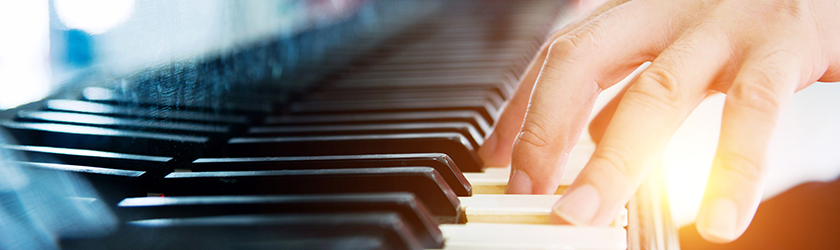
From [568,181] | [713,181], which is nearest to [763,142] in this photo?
[713,181]

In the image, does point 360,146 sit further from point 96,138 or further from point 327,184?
point 96,138

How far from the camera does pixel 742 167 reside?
601mm

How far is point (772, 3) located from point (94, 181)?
0.87 meters

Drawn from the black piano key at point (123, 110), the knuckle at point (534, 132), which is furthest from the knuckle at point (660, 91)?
the black piano key at point (123, 110)

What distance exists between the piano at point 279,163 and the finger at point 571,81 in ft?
0.17

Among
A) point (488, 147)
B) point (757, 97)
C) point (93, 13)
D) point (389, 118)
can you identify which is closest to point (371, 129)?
point (389, 118)

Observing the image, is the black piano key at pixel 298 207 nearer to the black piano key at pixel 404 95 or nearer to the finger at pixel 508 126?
the finger at pixel 508 126

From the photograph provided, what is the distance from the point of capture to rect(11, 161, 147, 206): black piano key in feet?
1.87

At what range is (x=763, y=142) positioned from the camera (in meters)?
0.62

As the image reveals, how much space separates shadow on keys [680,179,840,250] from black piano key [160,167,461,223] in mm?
1046

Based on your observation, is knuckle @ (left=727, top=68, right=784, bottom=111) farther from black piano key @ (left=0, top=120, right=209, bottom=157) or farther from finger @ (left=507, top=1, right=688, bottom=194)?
black piano key @ (left=0, top=120, right=209, bottom=157)

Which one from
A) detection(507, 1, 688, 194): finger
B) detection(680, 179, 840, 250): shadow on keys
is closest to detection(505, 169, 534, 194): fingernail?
detection(507, 1, 688, 194): finger

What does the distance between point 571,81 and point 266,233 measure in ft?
1.49

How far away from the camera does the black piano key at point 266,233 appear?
457 millimetres
